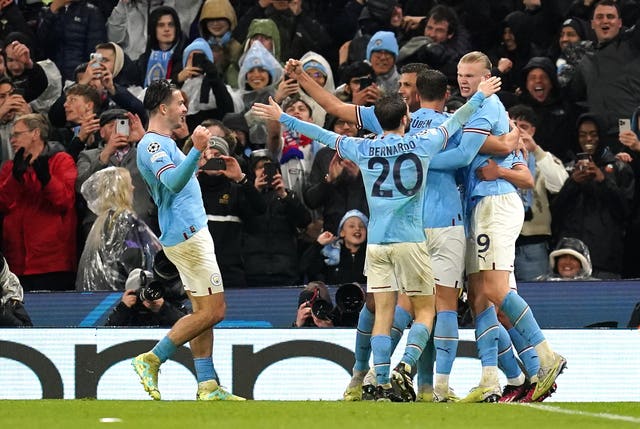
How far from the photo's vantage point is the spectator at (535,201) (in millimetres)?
14992

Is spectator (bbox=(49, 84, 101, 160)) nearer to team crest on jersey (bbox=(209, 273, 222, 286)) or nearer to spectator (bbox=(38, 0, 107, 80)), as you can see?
spectator (bbox=(38, 0, 107, 80))

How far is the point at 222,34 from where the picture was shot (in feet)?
58.2

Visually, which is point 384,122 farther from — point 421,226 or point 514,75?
point 514,75

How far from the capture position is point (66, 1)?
18.3 metres

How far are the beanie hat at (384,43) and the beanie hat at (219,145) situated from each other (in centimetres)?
289

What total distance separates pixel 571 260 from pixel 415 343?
13.1 ft

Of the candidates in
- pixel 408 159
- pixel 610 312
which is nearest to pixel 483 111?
pixel 408 159

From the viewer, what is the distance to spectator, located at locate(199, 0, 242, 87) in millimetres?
17625

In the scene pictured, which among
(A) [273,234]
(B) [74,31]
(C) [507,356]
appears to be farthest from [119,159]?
(C) [507,356]

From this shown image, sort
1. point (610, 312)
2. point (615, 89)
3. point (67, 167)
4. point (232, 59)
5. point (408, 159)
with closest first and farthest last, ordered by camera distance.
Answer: point (408, 159), point (610, 312), point (67, 167), point (615, 89), point (232, 59)

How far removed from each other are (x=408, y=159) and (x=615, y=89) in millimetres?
5998

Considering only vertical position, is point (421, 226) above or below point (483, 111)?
below

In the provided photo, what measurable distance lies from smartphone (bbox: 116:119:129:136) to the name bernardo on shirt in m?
5.02

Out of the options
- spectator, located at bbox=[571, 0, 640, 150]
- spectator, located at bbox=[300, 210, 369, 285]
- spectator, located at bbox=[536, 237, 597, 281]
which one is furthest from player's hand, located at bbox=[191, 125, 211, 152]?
spectator, located at bbox=[571, 0, 640, 150]
